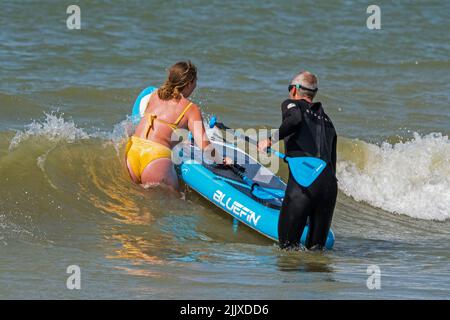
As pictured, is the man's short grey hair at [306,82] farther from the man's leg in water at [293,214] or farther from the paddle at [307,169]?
the man's leg in water at [293,214]

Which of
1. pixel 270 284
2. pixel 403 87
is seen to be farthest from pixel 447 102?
pixel 270 284

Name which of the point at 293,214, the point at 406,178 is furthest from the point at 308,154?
the point at 406,178

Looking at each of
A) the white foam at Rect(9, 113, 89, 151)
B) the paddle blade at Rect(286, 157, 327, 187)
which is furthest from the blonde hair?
the white foam at Rect(9, 113, 89, 151)

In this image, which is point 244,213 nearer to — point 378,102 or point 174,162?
point 174,162

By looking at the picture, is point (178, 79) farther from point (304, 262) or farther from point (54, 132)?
point (54, 132)

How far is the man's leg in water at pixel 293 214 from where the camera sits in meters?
6.27

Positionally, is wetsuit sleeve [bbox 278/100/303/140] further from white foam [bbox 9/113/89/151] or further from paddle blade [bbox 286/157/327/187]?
white foam [bbox 9/113/89/151]

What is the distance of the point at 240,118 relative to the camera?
40.1 feet

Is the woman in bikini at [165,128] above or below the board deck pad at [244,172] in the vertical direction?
above

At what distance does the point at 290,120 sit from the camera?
20.1ft

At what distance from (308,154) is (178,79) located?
5.14 ft

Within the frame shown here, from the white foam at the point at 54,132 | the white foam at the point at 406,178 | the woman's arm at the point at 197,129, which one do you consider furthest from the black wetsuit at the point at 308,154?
the white foam at the point at 54,132

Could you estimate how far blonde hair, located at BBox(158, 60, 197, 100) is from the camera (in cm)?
725
